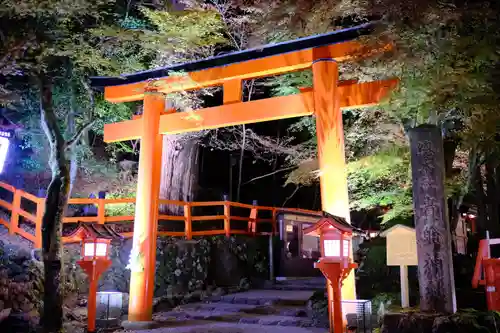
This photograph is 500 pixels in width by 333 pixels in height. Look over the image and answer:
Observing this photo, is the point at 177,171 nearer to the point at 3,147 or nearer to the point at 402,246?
the point at 3,147

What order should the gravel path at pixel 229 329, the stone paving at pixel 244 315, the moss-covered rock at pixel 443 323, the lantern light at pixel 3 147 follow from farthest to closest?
1. the lantern light at pixel 3 147
2. the stone paving at pixel 244 315
3. the gravel path at pixel 229 329
4. the moss-covered rock at pixel 443 323

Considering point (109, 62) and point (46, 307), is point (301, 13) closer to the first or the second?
point (109, 62)

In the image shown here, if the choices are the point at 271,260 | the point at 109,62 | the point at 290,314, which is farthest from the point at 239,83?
the point at 271,260

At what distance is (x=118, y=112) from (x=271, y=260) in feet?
23.3

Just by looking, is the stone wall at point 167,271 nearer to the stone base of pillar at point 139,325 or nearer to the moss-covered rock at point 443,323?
the stone base of pillar at point 139,325

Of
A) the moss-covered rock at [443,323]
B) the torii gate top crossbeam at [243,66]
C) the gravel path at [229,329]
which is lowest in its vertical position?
the gravel path at [229,329]

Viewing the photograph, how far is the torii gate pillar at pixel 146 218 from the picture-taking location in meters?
9.57

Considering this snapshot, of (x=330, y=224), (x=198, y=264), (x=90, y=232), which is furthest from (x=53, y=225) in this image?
(x=330, y=224)

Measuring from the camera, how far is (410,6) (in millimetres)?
5844

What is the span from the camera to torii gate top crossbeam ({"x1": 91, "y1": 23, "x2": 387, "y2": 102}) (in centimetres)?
809

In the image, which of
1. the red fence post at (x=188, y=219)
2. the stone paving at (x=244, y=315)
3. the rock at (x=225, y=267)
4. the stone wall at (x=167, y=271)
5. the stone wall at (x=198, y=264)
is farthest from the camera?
the rock at (x=225, y=267)

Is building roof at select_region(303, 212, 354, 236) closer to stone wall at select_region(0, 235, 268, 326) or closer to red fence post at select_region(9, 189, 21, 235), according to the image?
stone wall at select_region(0, 235, 268, 326)

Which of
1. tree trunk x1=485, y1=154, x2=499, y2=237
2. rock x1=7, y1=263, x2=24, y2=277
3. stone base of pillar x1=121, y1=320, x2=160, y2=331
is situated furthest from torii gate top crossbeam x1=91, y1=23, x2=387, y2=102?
tree trunk x1=485, y1=154, x2=499, y2=237

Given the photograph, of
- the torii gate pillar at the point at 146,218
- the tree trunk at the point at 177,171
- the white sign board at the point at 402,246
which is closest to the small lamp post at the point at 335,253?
the white sign board at the point at 402,246
